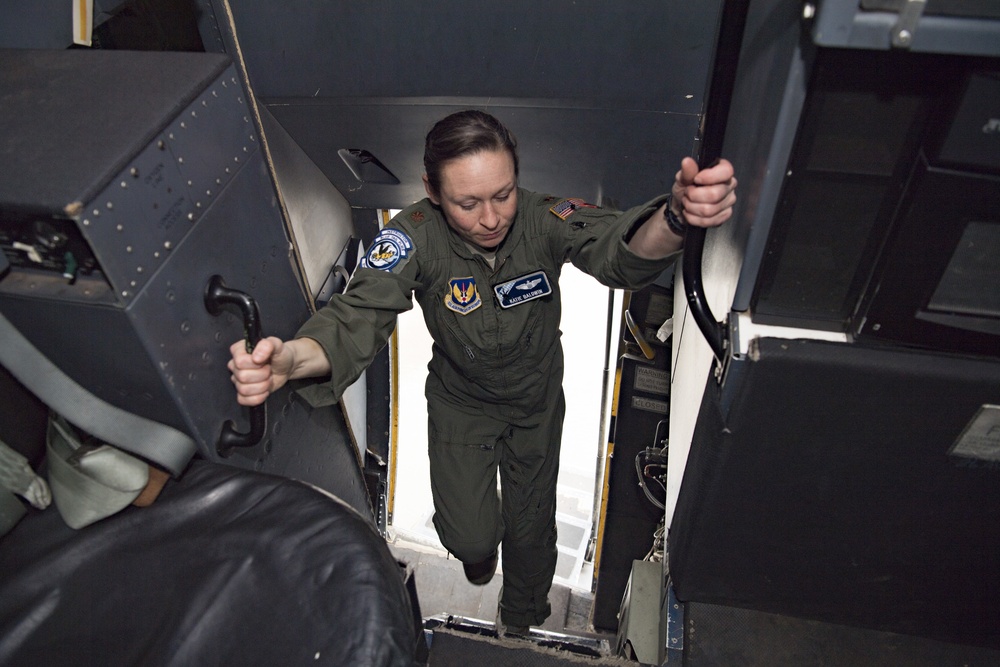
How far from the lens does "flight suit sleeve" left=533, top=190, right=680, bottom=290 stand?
4.68 ft

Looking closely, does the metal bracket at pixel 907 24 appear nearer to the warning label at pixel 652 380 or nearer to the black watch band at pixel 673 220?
the black watch band at pixel 673 220

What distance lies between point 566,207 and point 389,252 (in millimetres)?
513

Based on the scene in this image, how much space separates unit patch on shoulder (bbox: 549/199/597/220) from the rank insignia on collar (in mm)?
306

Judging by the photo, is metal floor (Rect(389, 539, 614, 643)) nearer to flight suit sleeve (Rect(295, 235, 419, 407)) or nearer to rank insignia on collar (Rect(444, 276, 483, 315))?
rank insignia on collar (Rect(444, 276, 483, 315))

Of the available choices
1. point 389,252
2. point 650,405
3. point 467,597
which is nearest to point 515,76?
point 389,252

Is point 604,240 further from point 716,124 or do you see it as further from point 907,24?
point 907,24

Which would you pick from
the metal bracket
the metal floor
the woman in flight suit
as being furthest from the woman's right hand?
the metal floor

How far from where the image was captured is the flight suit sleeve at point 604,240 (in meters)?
1.43

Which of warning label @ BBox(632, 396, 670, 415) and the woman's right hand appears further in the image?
warning label @ BBox(632, 396, 670, 415)

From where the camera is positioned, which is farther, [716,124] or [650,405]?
[650,405]

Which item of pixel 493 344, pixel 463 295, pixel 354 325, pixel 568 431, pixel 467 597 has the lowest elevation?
pixel 467 597

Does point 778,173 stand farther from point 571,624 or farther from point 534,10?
point 571,624

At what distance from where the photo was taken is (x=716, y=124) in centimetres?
97

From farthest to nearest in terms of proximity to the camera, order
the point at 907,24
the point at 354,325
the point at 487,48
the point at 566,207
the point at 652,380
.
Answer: the point at 652,380 < the point at 487,48 < the point at 566,207 < the point at 354,325 < the point at 907,24
